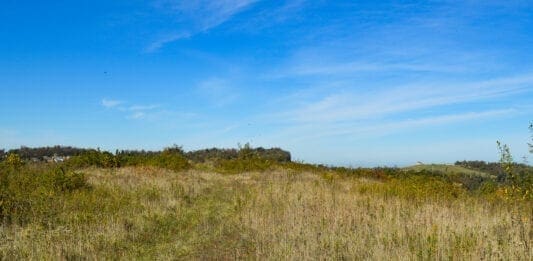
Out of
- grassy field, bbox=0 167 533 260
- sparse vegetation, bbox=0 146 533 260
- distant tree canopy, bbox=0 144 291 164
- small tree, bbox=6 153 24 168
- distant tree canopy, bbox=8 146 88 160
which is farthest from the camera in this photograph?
distant tree canopy, bbox=8 146 88 160

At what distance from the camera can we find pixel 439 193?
13.9 m

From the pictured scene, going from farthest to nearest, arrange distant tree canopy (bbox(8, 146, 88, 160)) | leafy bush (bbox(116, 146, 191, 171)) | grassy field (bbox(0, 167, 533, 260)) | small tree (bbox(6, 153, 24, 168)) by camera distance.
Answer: distant tree canopy (bbox(8, 146, 88, 160)), leafy bush (bbox(116, 146, 191, 171)), small tree (bbox(6, 153, 24, 168)), grassy field (bbox(0, 167, 533, 260))

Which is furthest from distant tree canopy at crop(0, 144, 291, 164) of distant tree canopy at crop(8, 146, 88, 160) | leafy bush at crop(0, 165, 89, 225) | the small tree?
leafy bush at crop(0, 165, 89, 225)

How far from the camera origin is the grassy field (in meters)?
6.67

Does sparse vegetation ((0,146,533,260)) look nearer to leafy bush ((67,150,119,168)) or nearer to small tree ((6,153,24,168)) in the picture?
small tree ((6,153,24,168))

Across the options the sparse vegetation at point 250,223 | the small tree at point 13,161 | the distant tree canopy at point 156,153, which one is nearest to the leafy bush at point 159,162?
the distant tree canopy at point 156,153

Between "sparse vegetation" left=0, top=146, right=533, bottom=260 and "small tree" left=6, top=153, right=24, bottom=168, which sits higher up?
"small tree" left=6, top=153, right=24, bottom=168

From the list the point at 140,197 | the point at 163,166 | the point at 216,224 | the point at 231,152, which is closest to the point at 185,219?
the point at 216,224

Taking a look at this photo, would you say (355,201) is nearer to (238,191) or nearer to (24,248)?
(238,191)

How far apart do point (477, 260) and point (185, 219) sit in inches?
244

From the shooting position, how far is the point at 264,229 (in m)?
8.40

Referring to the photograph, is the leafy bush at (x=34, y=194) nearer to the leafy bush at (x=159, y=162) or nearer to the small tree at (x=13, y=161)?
the small tree at (x=13, y=161)

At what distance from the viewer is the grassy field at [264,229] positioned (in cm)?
667

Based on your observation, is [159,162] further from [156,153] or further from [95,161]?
[156,153]
